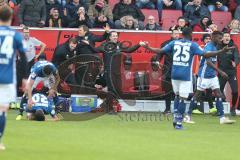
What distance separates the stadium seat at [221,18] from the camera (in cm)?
2392

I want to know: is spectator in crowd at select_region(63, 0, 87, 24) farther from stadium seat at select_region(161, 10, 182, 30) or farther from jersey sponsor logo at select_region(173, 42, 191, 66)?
jersey sponsor logo at select_region(173, 42, 191, 66)

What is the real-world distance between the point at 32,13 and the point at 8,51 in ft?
32.5

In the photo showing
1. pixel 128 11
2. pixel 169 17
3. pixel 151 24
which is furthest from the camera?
pixel 169 17

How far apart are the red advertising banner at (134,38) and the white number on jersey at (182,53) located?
4736 millimetres

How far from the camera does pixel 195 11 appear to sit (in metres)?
23.0

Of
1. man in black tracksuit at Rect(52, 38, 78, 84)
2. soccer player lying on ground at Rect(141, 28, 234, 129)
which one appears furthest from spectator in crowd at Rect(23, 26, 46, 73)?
soccer player lying on ground at Rect(141, 28, 234, 129)

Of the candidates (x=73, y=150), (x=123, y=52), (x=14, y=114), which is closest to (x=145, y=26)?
(x=123, y=52)

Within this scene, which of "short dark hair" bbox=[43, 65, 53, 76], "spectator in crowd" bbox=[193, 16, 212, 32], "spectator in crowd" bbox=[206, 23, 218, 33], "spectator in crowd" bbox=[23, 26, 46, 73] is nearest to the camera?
"short dark hair" bbox=[43, 65, 53, 76]

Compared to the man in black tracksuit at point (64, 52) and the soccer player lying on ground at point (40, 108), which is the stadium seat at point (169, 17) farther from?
the soccer player lying on ground at point (40, 108)

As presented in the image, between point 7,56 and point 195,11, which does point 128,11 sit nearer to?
point 195,11

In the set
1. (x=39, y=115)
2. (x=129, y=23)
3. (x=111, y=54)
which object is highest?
(x=129, y=23)

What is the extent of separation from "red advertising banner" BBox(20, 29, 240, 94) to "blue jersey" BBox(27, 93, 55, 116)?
340cm

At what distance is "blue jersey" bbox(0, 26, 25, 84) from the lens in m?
→ 11.3

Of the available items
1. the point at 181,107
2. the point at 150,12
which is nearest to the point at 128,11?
the point at 150,12
